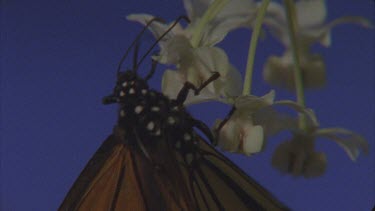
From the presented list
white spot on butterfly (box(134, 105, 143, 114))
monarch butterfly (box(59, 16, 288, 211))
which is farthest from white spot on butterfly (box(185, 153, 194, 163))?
white spot on butterfly (box(134, 105, 143, 114))

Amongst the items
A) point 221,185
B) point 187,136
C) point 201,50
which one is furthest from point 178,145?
point 201,50

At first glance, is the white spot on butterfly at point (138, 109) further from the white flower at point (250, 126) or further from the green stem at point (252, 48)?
the green stem at point (252, 48)

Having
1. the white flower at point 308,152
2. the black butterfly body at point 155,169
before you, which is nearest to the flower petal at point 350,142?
the white flower at point 308,152

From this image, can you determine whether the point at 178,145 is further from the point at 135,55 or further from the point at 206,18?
the point at 206,18

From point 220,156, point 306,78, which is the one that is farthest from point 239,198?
point 306,78

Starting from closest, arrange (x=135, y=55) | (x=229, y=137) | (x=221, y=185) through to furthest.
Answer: (x=229, y=137)
(x=135, y=55)
(x=221, y=185)
